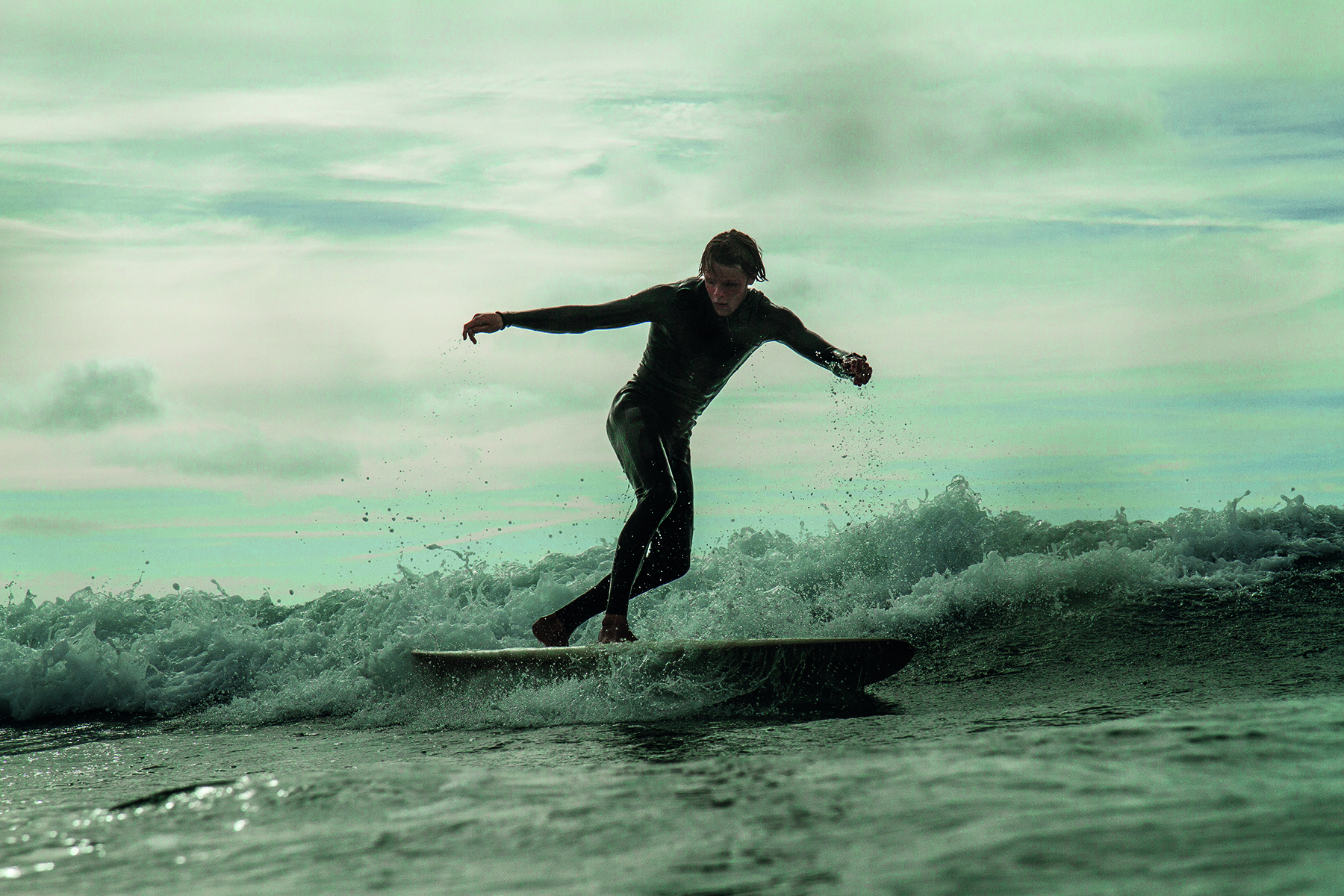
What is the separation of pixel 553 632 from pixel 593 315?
1.83 meters

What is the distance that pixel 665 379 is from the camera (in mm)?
5426

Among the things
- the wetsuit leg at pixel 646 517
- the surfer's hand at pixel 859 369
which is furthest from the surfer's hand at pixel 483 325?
the surfer's hand at pixel 859 369

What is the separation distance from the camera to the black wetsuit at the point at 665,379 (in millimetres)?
5168

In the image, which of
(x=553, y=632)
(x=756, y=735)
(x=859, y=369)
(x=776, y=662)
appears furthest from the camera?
(x=553, y=632)

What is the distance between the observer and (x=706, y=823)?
2.11m

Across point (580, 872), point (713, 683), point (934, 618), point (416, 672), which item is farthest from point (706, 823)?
point (934, 618)

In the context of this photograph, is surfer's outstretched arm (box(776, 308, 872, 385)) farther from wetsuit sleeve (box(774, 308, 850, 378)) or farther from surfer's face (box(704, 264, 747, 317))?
surfer's face (box(704, 264, 747, 317))

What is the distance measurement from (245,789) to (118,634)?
8218 mm

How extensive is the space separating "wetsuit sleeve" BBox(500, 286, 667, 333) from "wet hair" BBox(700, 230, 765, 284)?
0.33 metres

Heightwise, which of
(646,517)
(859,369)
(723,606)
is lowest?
(723,606)

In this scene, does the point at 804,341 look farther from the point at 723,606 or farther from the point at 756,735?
the point at 756,735

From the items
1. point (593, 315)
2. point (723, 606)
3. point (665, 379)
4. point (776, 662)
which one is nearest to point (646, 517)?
point (665, 379)

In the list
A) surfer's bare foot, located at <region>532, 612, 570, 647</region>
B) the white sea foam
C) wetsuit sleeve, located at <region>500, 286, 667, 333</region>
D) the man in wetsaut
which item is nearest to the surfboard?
the man in wetsaut

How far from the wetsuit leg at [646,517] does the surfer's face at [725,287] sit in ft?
2.34
